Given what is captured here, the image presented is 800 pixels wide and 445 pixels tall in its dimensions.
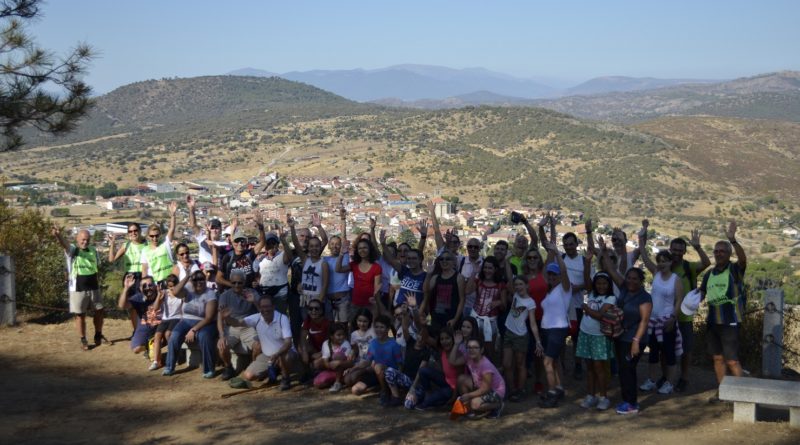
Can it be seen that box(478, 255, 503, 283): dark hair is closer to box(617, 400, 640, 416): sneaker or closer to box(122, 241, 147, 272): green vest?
box(617, 400, 640, 416): sneaker

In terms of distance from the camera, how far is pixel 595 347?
269 inches

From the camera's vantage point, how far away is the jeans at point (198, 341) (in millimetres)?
8023

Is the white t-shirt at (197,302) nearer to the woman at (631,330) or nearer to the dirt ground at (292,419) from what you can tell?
the dirt ground at (292,419)

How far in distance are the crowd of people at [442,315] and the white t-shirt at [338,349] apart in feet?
0.05

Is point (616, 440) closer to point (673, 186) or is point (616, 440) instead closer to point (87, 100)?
point (87, 100)

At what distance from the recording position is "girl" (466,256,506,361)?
722cm

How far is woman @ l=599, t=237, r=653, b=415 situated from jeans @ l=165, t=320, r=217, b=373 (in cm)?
406

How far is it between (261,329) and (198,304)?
937mm

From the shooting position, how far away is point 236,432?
636 cm

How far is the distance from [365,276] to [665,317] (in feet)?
9.63

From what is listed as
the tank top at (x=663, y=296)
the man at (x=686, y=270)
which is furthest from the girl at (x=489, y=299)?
the man at (x=686, y=270)

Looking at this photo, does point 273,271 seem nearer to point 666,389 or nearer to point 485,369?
point 485,369

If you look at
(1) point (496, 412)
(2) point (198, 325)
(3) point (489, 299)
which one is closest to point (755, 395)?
(1) point (496, 412)

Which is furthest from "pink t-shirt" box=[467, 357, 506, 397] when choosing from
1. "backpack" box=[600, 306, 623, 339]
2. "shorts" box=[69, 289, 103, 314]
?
"shorts" box=[69, 289, 103, 314]
